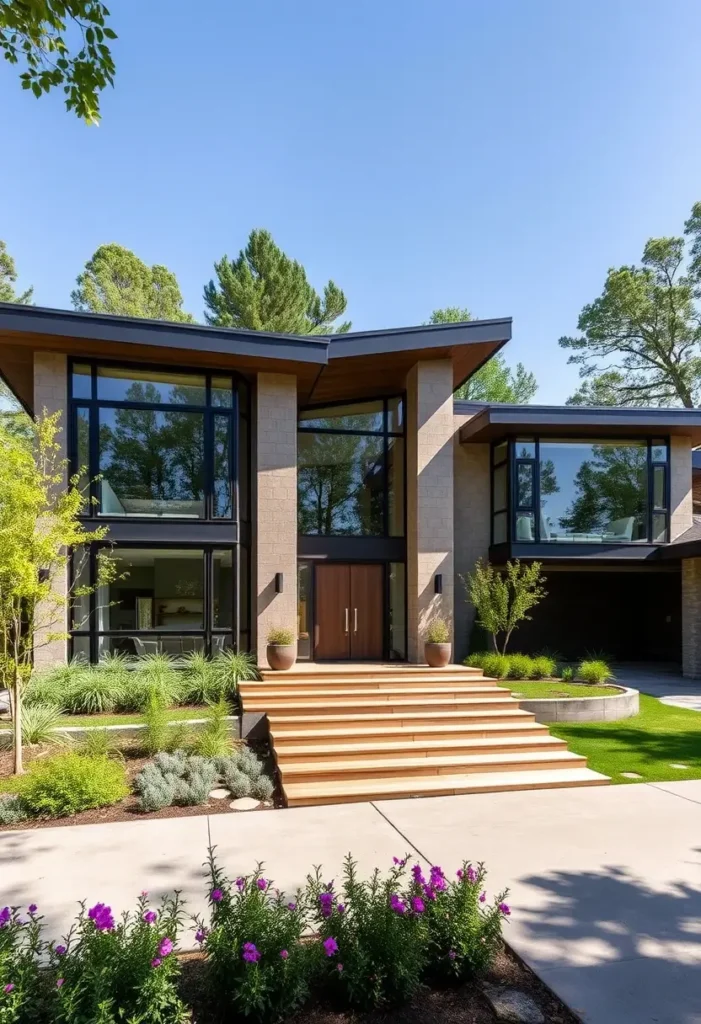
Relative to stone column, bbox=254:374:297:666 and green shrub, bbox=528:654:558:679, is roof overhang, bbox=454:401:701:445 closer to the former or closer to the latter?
stone column, bbox=254:374:297:666

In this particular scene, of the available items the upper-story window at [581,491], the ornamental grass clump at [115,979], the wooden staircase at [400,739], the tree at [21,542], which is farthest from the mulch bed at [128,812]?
the upper-story window at [581,491]

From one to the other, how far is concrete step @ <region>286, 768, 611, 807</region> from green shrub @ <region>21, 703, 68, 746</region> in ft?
10.5

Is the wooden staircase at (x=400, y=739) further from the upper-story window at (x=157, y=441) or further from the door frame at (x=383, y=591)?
the upper-story window at (x=157, y=441)

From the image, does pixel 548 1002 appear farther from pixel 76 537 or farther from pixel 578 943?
pixel 76 537

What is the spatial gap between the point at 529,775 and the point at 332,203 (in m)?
13.6

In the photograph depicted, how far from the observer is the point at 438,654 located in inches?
429

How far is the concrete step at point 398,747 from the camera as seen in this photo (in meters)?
7.33

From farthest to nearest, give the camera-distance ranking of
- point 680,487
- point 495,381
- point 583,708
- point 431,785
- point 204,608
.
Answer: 1. point 495,381
2. point 680,487
3. point 204,608
4. point 583,708
5. point 431,785

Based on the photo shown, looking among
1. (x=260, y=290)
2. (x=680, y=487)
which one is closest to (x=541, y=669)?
(x=680, y=487)

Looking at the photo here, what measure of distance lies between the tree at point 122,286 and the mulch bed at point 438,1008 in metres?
27.3

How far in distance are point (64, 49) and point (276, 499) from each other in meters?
7.58

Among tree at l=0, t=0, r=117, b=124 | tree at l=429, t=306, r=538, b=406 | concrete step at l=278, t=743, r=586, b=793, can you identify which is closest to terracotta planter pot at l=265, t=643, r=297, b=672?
concrete step at l=278, t=743, r=586, b=793

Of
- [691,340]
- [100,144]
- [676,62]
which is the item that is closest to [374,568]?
[100,144]

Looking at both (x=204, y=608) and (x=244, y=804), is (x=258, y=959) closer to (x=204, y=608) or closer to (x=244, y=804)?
(x=244, y=804)
